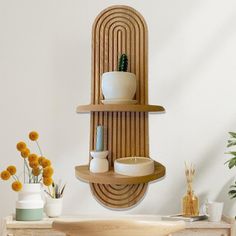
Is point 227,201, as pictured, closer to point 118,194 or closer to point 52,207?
point 118,194

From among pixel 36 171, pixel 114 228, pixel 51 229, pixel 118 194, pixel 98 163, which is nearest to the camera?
pixel 114 228

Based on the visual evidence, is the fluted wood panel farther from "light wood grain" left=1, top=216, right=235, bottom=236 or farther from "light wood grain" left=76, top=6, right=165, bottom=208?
"light wood grain" left=1, top=216, right=235, bottom=236

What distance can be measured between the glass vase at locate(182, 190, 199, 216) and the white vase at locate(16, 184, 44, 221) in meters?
0.77

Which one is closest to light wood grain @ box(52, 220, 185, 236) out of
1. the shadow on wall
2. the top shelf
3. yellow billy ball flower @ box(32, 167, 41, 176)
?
yellow billy ball flower @ box(32, 167, 41, 176)

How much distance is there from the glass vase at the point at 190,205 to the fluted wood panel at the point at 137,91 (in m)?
0.26

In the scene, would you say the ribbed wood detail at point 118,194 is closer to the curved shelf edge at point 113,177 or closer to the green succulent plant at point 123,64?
the curved shelf edge at point 113,177

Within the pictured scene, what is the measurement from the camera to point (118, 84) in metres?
Answer: 2.40

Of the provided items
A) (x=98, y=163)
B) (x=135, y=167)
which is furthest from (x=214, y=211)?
(x=98, y=163)

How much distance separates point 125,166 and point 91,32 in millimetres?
821

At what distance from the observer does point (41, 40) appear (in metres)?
2.60

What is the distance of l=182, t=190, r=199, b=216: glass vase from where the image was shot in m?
2.39

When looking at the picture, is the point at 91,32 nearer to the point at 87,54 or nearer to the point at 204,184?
the point at 87,54

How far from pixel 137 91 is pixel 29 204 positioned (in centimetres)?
89

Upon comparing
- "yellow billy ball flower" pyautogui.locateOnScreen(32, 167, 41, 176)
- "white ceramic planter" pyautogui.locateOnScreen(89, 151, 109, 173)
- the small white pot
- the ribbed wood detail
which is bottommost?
the ribbed wood detail
